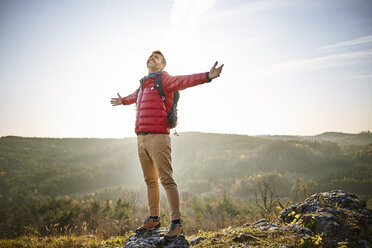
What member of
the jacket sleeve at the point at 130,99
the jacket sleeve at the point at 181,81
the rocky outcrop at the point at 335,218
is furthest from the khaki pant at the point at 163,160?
the rocky outcrop at the point at 335,218

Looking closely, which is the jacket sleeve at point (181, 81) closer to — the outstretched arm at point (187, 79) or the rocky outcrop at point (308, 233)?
A: the outstretched arm at point (187, 79)

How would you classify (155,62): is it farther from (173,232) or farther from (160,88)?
(173,232)

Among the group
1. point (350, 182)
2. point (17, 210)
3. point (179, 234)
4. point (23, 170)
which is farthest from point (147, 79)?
point (23, 170)

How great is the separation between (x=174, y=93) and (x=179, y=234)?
6.48 ft

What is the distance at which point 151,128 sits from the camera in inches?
112

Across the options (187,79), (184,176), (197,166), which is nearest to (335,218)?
(187,79)

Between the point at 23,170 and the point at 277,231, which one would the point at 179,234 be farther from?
the point at 23,170

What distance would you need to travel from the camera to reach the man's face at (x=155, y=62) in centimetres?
318

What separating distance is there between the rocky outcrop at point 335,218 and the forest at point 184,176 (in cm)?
718

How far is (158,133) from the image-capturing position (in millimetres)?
2854

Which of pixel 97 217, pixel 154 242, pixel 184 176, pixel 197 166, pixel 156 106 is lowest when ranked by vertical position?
pixel 184 176

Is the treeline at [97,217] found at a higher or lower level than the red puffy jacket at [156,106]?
lower

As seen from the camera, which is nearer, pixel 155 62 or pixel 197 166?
pixel 155 62

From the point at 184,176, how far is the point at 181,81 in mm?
26197
